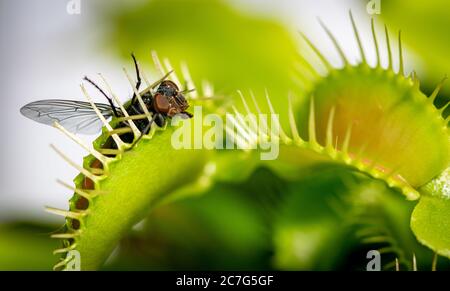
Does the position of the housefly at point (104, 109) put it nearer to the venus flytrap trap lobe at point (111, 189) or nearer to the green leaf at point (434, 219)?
the venus flytrap trap lobe at point (111, 189)

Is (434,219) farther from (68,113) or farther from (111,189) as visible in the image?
(68,113)

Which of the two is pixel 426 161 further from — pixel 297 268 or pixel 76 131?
pixel 76 131

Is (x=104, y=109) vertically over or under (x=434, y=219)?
over

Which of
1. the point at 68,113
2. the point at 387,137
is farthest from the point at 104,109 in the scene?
the point at 387,137

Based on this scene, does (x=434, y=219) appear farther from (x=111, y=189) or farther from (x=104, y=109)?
(x=104, y=109)

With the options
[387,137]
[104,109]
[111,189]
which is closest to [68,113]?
[104,109]

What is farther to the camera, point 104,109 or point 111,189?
point 104,109
